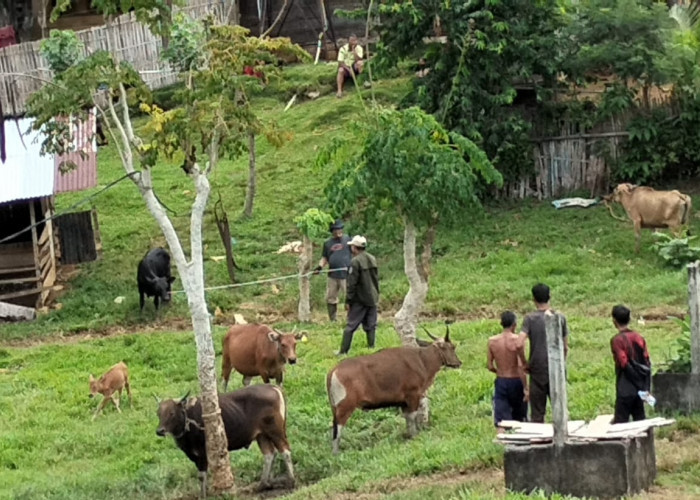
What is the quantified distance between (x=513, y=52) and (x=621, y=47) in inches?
85.9

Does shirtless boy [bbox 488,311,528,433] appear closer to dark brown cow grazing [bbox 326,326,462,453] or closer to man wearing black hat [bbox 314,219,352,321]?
dark brown cow grazing [bbox 326,326,462,453]

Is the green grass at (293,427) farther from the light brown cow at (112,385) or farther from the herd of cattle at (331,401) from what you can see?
the herd of cattle at (331,401)

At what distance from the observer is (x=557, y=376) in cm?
1032

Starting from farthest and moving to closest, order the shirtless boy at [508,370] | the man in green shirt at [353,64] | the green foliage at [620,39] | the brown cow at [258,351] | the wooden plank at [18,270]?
the man in green shirt at [353,64] < the green foliage at [620,39] < the wooden plank at [18,270] < the brown cow at [258,351] < the shirtless boy at [508,370]

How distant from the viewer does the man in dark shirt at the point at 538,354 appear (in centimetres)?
1201

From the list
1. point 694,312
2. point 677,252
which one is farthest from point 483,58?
point 694,312

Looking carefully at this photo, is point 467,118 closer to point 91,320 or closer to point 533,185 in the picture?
point 533,185

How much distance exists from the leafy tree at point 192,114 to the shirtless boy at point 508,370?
3.03 metres

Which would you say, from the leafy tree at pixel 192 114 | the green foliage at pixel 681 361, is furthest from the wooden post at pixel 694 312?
the leafy tree at pixel 192 114

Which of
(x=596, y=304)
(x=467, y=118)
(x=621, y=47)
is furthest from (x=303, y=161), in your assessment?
(x=596, y=304)

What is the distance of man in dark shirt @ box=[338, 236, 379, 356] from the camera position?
681 inches

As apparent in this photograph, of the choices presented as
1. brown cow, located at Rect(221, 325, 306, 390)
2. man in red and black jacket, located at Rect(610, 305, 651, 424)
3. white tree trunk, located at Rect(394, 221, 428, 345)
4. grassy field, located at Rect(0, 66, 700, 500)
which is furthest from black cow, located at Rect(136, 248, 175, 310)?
man in red and black jacket, located at Rect(610, 305, 651, 424)

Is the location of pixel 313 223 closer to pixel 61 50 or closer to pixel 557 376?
pixel 61 50

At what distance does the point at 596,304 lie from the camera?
19.8 metres
